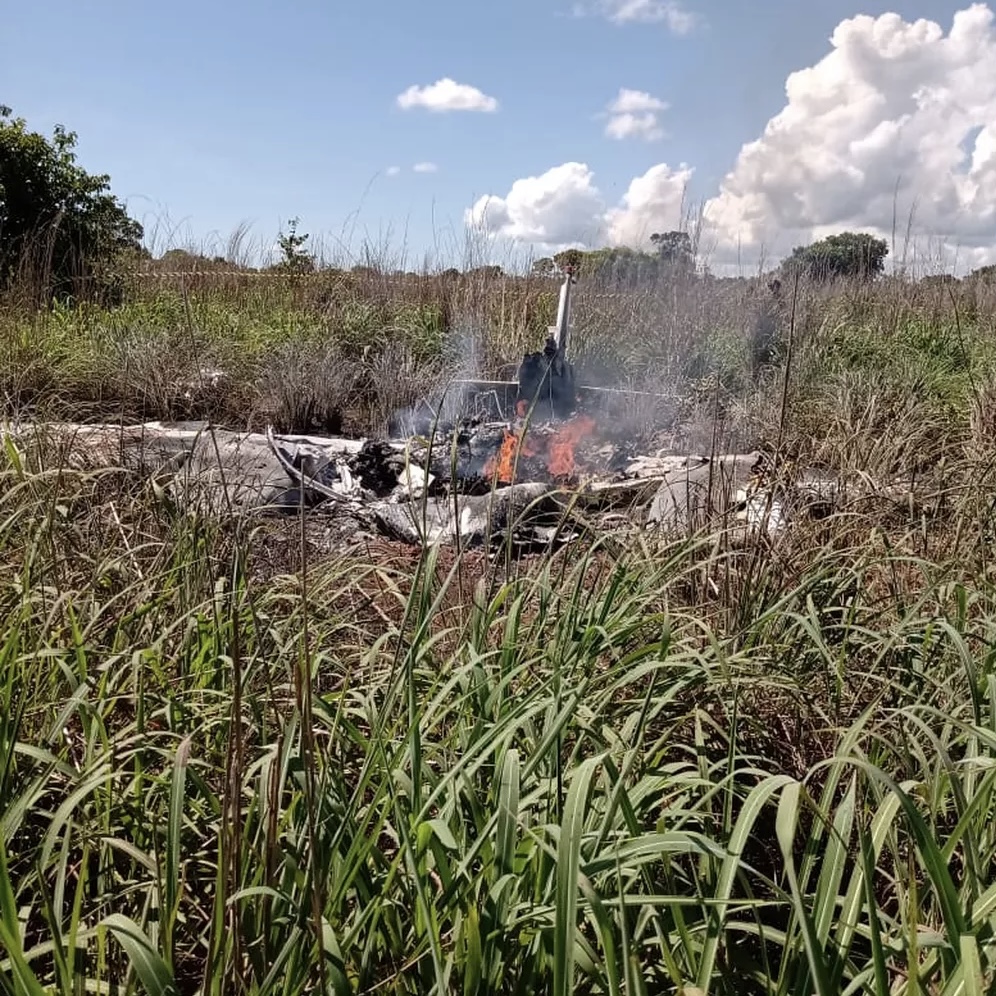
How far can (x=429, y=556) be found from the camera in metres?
1.73

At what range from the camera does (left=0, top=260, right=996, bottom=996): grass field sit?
1.07 m

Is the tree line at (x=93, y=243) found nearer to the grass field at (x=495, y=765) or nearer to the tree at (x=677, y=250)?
the tree at (x=677, y=250)

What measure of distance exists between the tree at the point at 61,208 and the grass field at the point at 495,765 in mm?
7941

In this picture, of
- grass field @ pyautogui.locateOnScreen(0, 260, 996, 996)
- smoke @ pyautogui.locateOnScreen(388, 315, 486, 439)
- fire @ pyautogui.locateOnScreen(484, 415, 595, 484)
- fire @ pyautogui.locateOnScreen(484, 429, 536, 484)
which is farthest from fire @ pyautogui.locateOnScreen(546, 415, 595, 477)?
grass field @ pyautogui.locateOnScreen(0, 260, 996, 996)

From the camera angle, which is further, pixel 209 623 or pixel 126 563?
pixel 126 563

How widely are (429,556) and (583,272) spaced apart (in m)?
9.72

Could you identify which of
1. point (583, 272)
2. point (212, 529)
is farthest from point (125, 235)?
point (212, 529)

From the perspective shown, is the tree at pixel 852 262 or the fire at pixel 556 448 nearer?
the fire at pixel 556 448

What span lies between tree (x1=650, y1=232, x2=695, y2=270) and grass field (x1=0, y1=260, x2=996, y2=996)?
5939 mm

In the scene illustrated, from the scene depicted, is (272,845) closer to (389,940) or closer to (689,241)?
(389,940)

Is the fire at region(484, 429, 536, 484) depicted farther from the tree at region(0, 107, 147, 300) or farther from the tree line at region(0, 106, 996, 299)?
the tree at region(0, 107, 147, 300)

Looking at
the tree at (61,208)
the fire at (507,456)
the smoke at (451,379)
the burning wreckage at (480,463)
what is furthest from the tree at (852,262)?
the tree at (61,208)

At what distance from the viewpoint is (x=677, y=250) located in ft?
29.6

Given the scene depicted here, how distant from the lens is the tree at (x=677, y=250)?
8.91m
